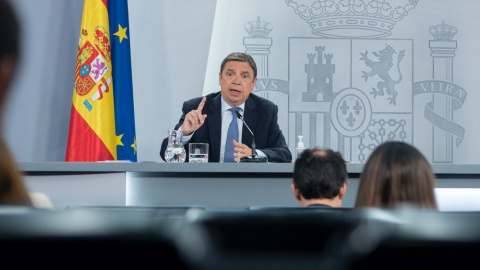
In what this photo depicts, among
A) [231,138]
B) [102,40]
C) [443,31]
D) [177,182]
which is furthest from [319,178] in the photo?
[443,31]

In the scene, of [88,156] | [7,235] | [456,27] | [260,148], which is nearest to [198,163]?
[260,148]

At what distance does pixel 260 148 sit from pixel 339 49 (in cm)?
191

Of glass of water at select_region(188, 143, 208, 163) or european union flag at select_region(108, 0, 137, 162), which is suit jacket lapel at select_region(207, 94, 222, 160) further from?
european union flag at select_region(108, 0, 137, 162)

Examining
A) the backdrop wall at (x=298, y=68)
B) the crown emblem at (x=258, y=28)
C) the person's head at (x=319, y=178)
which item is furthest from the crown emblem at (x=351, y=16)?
the person's head at (x=319, y=178)

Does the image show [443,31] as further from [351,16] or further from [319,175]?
[319,175]

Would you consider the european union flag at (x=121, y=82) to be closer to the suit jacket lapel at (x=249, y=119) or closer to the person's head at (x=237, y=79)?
the person's head at (x=237, y=79)

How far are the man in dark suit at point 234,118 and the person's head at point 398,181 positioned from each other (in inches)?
87.9

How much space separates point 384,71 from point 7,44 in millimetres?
5289

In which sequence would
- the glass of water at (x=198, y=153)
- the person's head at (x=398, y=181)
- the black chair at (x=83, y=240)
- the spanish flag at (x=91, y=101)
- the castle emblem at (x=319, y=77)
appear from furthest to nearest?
1. the castle emblem at (x=319, y=77)
2. the spanish flag at (x=91, y=101)
3. the glass of water at (x=198, y=153)
4. the person's head at (x=398, y=181)
5. the black chair at (x=83, y=240)

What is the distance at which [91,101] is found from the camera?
4.61 meters

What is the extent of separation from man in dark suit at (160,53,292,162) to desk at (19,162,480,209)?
1.65 ft

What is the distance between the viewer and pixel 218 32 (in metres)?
5.41

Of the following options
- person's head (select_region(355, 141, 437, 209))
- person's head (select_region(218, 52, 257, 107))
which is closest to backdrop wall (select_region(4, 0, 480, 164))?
person's head (select_region(218, 52, 257, 107))

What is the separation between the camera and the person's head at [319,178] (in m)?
1.89
